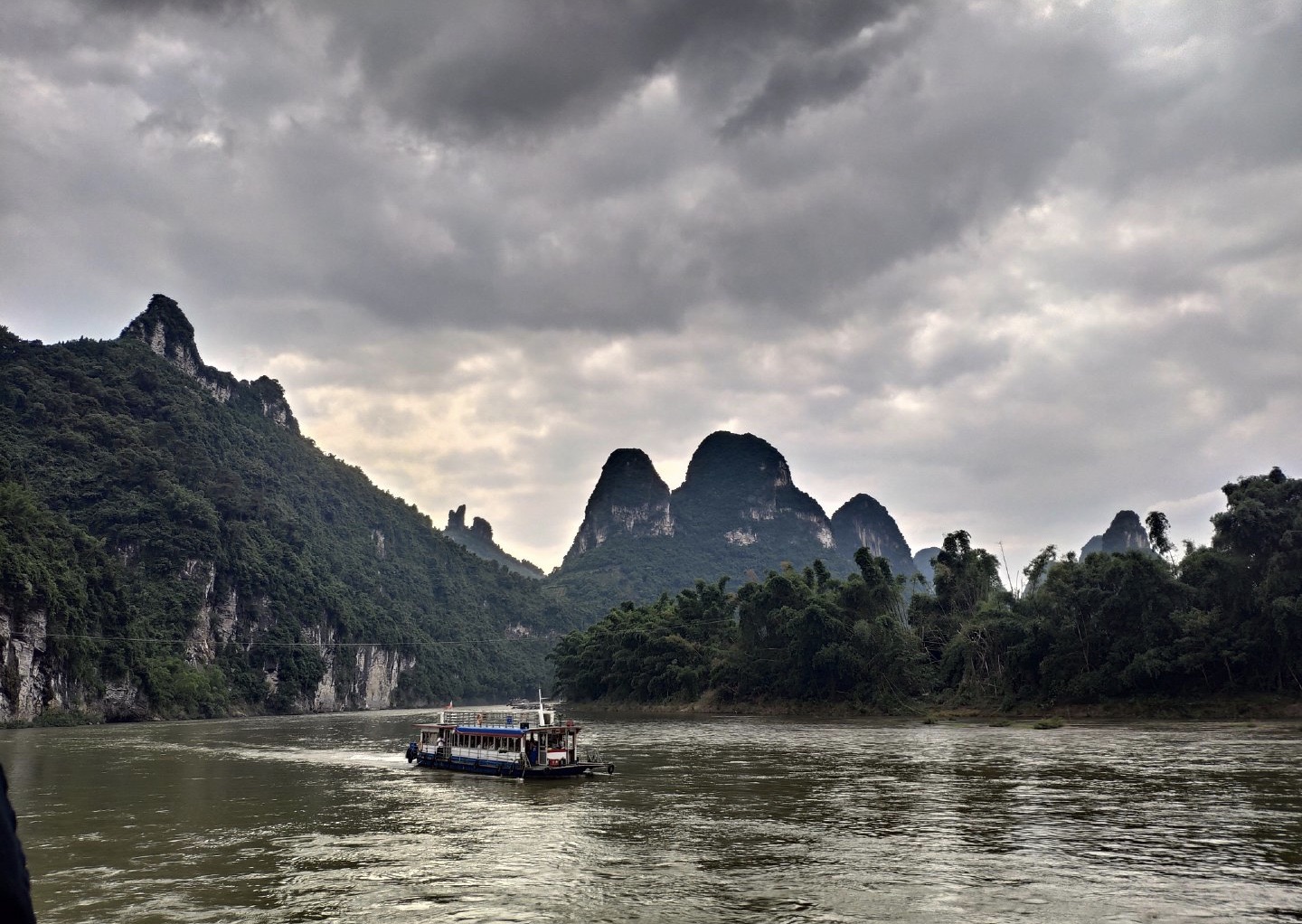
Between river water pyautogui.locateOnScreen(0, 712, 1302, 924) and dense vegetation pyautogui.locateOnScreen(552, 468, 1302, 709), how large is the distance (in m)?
16.4

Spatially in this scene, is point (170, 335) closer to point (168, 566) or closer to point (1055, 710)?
point (168, 566)

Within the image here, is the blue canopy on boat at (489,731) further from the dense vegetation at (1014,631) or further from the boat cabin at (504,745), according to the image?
the dense vegetation at (1014,631)

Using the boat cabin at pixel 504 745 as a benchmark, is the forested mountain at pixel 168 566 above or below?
above

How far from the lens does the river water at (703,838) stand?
15539mm

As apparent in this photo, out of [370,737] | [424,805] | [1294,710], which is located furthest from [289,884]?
[1294,710]

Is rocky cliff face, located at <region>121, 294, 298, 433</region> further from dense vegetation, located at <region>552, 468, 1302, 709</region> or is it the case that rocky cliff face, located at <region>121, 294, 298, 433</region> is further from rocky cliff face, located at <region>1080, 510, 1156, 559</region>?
rocky cliff face, located at <region>1080, 510, 1156, 559</region>

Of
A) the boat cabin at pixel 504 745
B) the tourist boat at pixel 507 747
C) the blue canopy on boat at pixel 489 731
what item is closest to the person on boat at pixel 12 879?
the boat cabin at pixel 504 745

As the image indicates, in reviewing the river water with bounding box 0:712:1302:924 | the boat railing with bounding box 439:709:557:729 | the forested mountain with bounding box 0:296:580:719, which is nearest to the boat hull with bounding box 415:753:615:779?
the river water with bounding box 0:712:1302:924

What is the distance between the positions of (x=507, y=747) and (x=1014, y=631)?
44.4m

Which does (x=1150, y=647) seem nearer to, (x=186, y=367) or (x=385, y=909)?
(x=385, y=909)

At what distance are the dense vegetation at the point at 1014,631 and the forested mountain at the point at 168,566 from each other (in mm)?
51706

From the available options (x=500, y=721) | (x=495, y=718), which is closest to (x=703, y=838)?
(x=500, y=721)

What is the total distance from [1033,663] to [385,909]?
59394 millimetres

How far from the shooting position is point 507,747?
36.6 m
